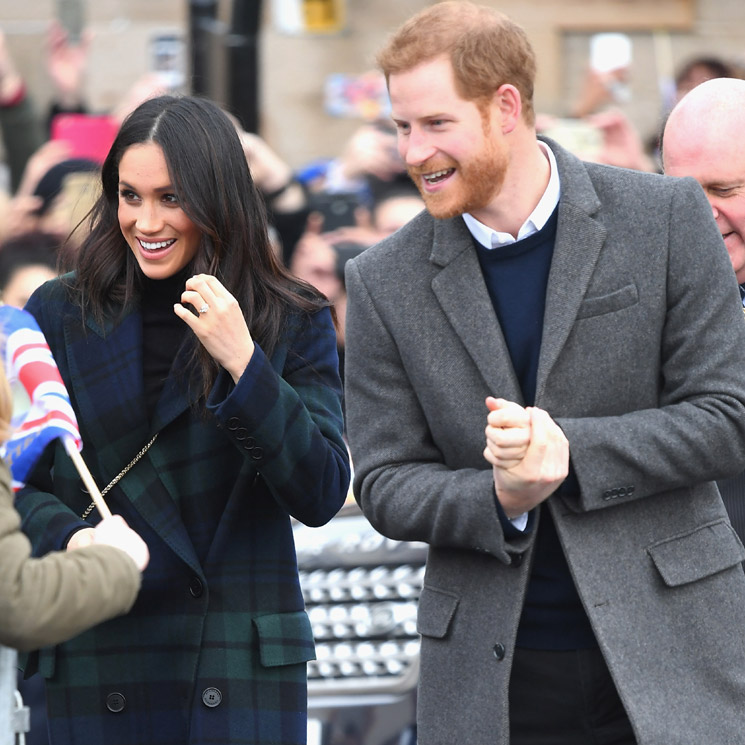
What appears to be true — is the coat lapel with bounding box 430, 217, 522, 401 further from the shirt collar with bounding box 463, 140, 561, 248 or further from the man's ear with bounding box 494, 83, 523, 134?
the man's ear with bounding box 494, 83, 523, 134

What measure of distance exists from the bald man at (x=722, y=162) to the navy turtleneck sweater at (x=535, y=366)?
63 cm

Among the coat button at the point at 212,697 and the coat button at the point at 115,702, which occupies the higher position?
the coat button at the point at 212,697

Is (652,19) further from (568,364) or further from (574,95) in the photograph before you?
(568,364)

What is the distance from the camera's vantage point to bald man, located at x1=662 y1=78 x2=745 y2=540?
394 cm

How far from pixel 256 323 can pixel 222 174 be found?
0.35 m

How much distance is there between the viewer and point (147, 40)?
1411 centimetres

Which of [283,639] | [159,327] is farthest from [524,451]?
[159,327]

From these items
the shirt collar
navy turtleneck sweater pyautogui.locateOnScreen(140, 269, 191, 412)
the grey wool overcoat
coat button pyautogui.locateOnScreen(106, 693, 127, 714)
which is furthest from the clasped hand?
coat button pyautogui.locateOnScreen(106, 693, 127, 714)

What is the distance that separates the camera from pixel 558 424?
330cm

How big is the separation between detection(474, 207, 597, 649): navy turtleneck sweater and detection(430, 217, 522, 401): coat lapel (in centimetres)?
4

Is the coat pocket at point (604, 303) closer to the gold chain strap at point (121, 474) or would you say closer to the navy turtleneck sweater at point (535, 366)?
the navy turtleneck sweater at point (535, 366)

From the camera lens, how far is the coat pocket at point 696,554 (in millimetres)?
3361

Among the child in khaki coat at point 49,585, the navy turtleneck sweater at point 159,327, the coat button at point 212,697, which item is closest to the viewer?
the child in khaki coat at point 49,585

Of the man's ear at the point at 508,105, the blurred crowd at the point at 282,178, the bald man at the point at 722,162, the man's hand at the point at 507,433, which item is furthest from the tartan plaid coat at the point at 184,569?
the blurred crowd at the point at 282,178
